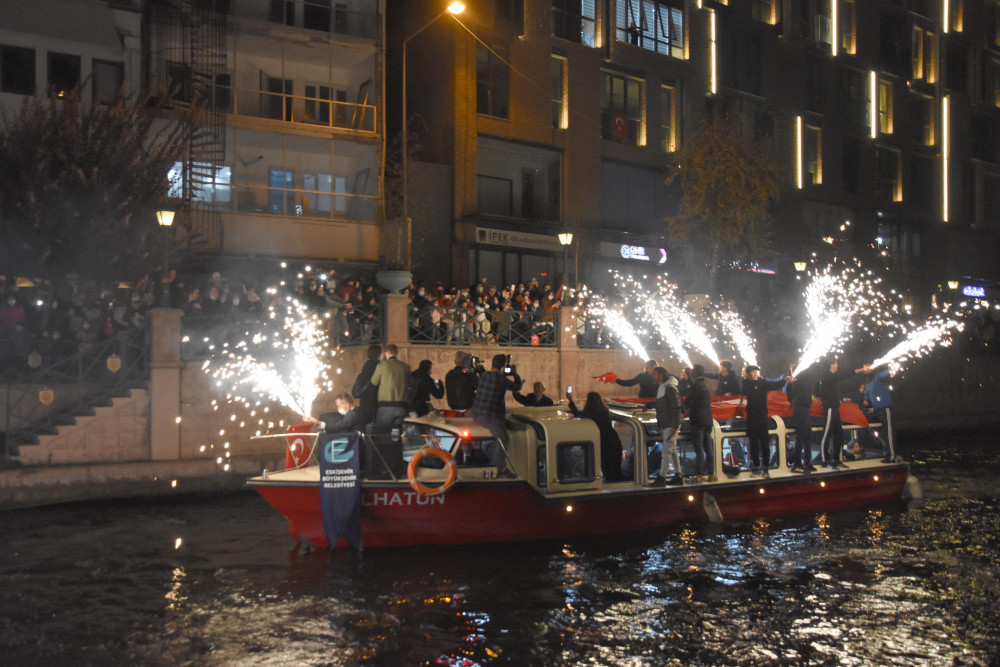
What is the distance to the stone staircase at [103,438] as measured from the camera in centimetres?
1703

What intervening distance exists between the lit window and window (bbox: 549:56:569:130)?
5014 mm

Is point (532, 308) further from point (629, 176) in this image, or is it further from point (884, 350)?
point (884, 350)

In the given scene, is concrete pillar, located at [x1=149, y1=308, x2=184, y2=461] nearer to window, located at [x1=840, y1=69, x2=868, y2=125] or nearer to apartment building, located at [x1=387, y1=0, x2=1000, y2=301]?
apartment building, located at [x1=387, y1=0, x2=1000, y2=301]

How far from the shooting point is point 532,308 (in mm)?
24438

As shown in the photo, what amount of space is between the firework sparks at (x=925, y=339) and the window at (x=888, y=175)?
270 inches

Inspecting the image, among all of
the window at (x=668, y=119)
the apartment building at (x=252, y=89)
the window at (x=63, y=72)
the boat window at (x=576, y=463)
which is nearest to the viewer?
the boat window at (x=576, y=463)

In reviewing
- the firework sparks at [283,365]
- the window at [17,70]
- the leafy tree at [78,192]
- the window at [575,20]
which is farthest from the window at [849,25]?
the window at [17,70]

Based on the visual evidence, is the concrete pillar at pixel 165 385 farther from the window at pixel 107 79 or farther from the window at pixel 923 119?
the window at pixel 923 119

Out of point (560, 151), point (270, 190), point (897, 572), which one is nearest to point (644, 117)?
point (560, 151)

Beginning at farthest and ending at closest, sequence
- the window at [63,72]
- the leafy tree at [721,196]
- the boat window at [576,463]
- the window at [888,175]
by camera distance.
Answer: the window at [888,175] < the leafy tree at [721,196] < the window at [63,72] < the boat window at [576,463]

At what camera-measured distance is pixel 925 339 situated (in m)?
37.8

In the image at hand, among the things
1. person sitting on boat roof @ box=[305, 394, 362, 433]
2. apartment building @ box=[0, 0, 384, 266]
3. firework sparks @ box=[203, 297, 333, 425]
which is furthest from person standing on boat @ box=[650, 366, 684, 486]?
apartment building @ box=[0, 0, 384, 266]

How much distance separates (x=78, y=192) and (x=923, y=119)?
43.1 meters

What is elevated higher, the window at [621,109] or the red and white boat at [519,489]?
the window at [621,109]
